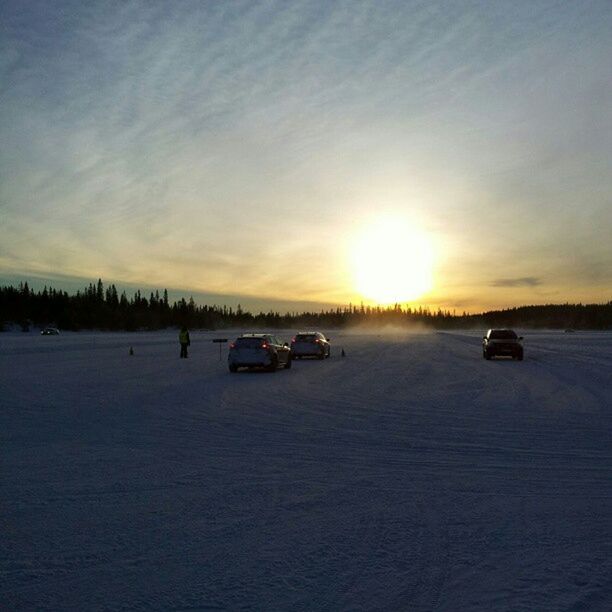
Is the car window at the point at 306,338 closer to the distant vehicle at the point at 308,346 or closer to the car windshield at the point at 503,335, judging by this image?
the distant vehicle at the point at 308,346

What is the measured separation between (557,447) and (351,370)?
57.2 feet

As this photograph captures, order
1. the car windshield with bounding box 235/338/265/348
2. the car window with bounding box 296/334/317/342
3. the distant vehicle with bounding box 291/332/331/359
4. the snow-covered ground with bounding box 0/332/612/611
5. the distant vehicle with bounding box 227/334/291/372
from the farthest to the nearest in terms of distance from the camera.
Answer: the car window with bounding box 296/334/317/342 < the distant vehicle with bounding box 291/332/331/359 < the car windshield with bounding box 235/338/265/348 < the distant vehicle with bounding box 227/334/291/372 < the snow-covered ground with bounding box 0/332/612/611

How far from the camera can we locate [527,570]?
16.5ft

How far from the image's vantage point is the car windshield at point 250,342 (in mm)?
27062

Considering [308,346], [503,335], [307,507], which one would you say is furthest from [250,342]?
[307,507]

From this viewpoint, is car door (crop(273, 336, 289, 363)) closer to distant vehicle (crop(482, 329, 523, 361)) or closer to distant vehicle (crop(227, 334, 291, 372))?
distant vehicle (crop(227, 334, 291, 372))

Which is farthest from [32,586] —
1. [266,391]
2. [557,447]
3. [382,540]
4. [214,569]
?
[266,391]

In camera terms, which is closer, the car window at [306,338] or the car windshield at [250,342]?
the car windshield at [250,342]

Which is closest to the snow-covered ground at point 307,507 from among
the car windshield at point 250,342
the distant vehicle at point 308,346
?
the car windshield at point 250,342

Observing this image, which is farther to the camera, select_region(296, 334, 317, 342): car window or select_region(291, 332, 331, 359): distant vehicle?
select_region(296, 334, 317, 342): car window

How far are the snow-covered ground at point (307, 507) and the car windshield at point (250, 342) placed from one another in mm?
11639

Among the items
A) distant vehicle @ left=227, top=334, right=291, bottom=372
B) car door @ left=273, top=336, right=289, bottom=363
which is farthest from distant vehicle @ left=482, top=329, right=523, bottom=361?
distant vehicle @ left=227, top=334, right=291, bottom=372

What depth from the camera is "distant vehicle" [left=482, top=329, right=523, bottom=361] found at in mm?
34250

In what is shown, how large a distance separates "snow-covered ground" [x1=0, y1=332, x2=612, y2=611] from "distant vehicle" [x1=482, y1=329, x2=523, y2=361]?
62.7ft
